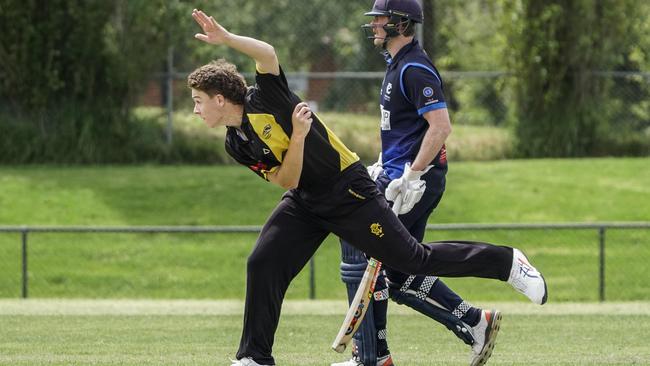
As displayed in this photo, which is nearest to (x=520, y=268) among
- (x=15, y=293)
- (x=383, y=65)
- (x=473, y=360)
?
(x=473, y=360)

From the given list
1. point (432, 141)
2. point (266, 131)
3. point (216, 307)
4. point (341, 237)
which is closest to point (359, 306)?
point (341, 237)

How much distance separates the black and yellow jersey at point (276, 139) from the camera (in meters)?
6.66

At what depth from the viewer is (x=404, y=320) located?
11.5m

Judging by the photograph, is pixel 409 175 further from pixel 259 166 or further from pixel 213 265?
pixel 213 265

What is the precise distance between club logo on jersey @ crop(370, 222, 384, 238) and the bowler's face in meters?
0.96

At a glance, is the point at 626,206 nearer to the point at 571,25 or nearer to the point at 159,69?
the point at 571,25

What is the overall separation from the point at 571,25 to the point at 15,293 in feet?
32.5

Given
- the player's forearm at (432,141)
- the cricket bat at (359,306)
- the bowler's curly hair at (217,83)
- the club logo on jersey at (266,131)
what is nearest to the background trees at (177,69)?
the player's forearm at (432,141)

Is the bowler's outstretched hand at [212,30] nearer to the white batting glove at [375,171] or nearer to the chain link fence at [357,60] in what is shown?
the white batting glove at [375,171]

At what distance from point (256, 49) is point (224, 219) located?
1089 centimetres

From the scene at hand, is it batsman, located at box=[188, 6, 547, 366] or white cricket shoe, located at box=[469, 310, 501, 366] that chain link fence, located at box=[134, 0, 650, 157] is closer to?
white cricket shoe, located at box=[469, 310, 501, 366]

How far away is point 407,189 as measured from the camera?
7.36m

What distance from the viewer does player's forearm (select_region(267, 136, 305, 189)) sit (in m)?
6.67

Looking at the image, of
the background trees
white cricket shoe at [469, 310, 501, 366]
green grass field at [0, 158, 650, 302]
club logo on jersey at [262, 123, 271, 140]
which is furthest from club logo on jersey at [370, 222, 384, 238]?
the background trees
